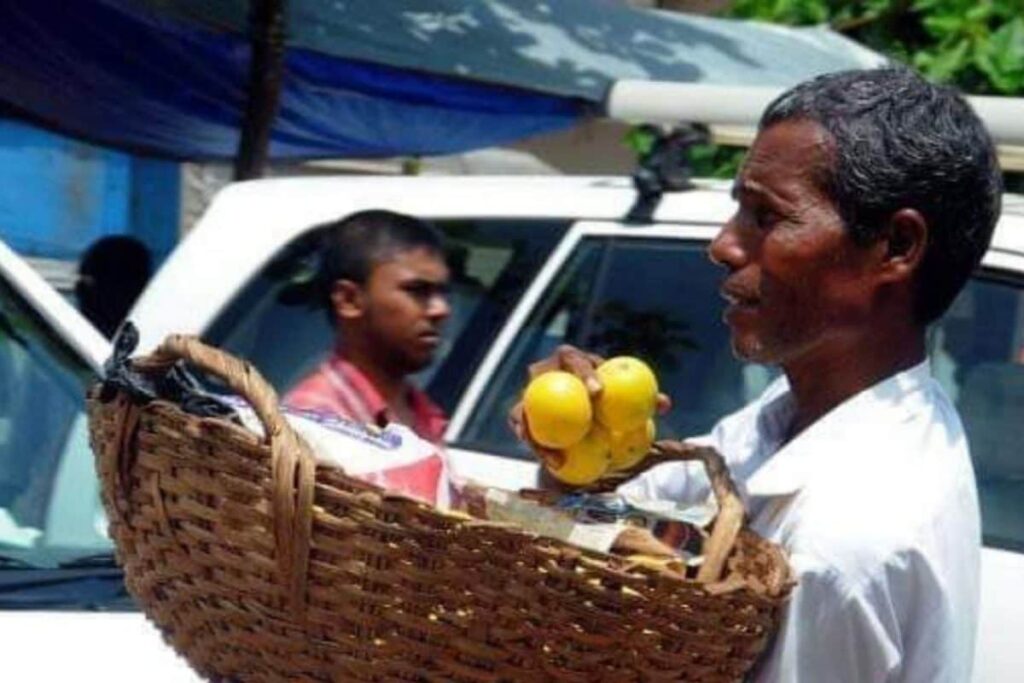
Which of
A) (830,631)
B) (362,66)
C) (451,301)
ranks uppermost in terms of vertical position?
(830,631)

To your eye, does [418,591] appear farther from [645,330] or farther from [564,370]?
[645,330]

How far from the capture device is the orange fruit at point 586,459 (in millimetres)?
2242

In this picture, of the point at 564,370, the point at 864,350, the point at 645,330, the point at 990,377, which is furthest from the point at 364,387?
the point at 864,350

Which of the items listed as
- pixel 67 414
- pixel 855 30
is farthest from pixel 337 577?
pixel 855 30

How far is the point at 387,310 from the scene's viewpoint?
4520 millimetres

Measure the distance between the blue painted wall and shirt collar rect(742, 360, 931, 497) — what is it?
855 cm

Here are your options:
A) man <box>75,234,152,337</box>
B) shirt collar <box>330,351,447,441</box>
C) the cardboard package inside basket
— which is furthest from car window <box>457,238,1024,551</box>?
man <box>75,234,152,337</box>

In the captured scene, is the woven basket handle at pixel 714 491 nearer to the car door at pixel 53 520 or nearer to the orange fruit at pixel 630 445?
the orange fruit at pixel 630 445

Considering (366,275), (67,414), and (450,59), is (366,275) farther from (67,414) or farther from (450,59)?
(450,59)

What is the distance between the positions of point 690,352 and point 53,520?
135 centimetres

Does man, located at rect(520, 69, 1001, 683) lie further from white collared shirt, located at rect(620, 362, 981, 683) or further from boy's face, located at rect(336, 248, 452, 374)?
boy's face, located at rect(336, 248, 452, 374)

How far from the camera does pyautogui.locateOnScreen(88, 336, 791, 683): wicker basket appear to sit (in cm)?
196

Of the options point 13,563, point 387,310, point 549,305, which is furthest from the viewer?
point 549,305

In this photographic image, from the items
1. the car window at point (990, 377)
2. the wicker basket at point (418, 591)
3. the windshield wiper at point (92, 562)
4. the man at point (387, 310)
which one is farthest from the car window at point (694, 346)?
the wicker basket at point (418, 591)
